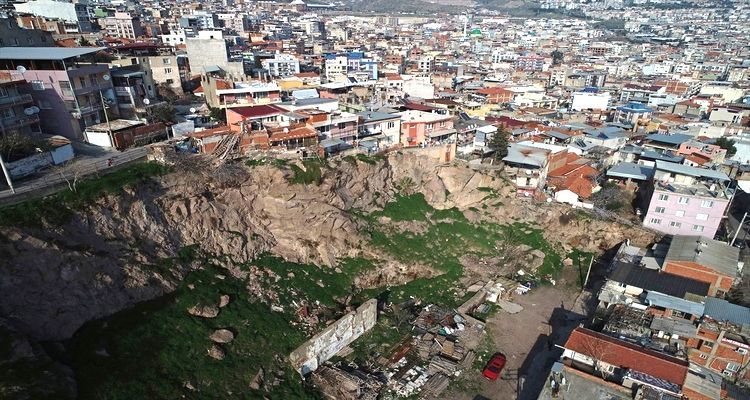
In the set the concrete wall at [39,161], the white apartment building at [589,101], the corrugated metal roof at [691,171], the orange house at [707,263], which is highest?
the concrete wall at [39,161]

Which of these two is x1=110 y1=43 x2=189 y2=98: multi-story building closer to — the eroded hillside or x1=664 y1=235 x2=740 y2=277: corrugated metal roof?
the eroded hillside

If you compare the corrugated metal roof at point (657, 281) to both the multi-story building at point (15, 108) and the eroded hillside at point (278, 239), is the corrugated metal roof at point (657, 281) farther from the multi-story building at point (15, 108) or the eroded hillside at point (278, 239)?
the multi-story building at point (15, 108)

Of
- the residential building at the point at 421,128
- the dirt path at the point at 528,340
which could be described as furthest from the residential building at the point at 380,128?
the dirt path at the point at 528,340

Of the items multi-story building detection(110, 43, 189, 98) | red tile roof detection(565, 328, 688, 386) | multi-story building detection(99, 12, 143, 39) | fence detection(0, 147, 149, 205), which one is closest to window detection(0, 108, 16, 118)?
fence detection(0, 147, 149, 205)

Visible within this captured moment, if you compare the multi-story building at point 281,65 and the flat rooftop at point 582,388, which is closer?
the flat rooftop at point 582,388

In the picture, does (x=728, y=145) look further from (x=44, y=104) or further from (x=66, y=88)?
(x=44, y=104)

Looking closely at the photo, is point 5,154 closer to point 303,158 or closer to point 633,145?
point 303,158

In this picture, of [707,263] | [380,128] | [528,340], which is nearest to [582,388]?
[528,340]
